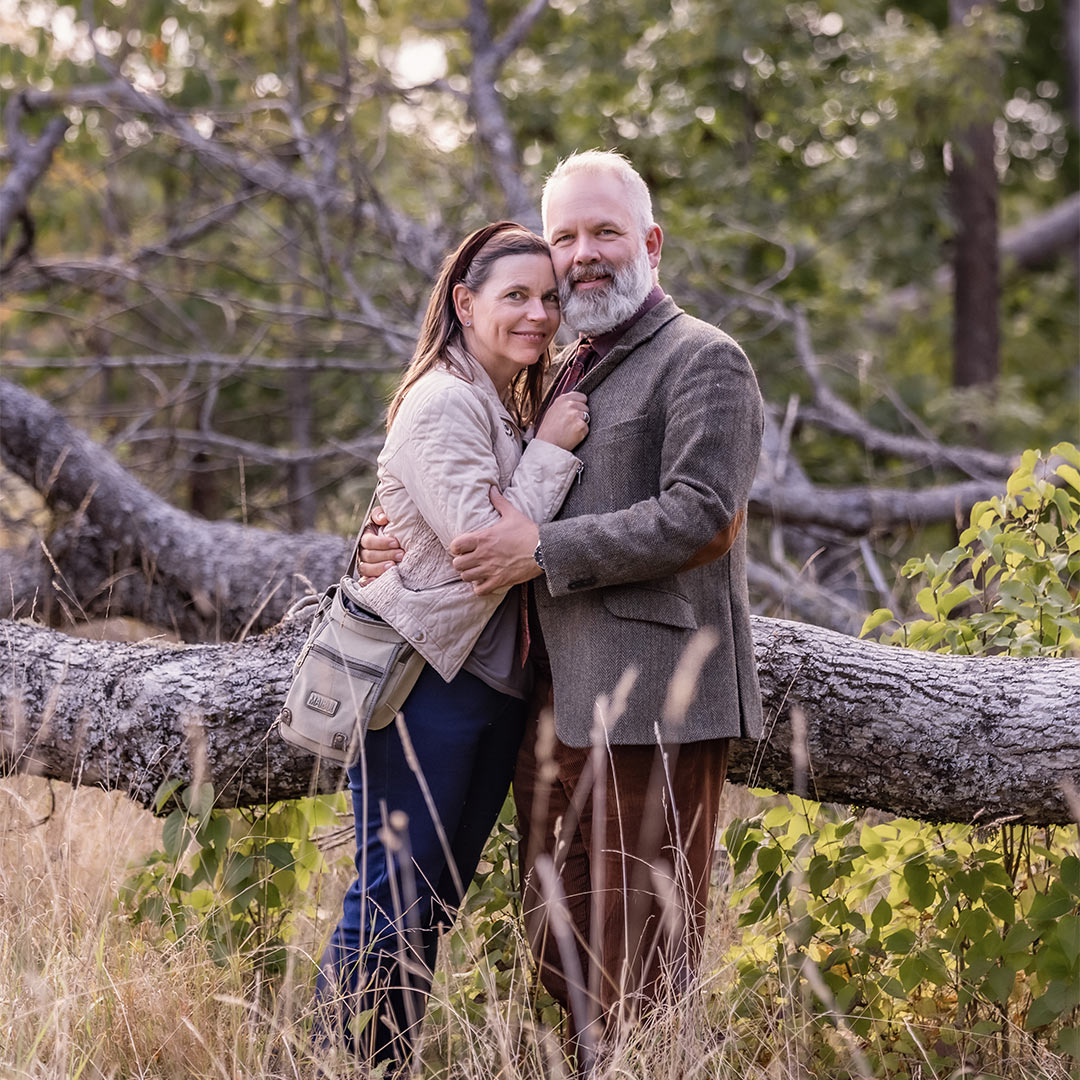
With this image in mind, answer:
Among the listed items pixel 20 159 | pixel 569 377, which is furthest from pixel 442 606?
pixel 20 159

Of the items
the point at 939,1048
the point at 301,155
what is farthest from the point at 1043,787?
the point at 301,155

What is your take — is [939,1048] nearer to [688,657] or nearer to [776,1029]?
[776,1029]

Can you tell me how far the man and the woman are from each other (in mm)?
68

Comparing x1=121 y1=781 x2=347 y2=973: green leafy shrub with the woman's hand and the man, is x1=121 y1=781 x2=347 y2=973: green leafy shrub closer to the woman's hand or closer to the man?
the man

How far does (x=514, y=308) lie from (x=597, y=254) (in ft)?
0.69

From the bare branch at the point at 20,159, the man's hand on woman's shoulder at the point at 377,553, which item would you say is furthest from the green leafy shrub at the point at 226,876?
the bare branch at the point at 20,159

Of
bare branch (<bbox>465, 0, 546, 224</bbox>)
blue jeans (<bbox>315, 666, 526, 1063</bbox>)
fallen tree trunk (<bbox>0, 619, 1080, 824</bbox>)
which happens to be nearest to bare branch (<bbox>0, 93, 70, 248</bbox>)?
bare branch (<bbox>465, 0, 546, 224</bbox>)

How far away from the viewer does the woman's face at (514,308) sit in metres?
2.53

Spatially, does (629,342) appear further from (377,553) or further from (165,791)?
(165,791)

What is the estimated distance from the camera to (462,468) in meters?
2.38

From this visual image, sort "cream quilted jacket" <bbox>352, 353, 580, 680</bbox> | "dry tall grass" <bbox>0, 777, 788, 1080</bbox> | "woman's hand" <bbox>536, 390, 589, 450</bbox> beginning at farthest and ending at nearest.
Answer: "woman's hand" <bbox>536, 390, 589, 450</bbox>, "cream quilted jacket" <bbox>352, 353, 580, 680</bbox>, "dry tall grass" <bbox>0, 777, 788, 1080</bbox>

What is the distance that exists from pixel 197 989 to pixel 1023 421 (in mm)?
7582

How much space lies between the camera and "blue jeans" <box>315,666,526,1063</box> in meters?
2.46

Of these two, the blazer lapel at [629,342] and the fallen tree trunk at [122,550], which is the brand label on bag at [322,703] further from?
the fallen tree trunk at [122,550]
